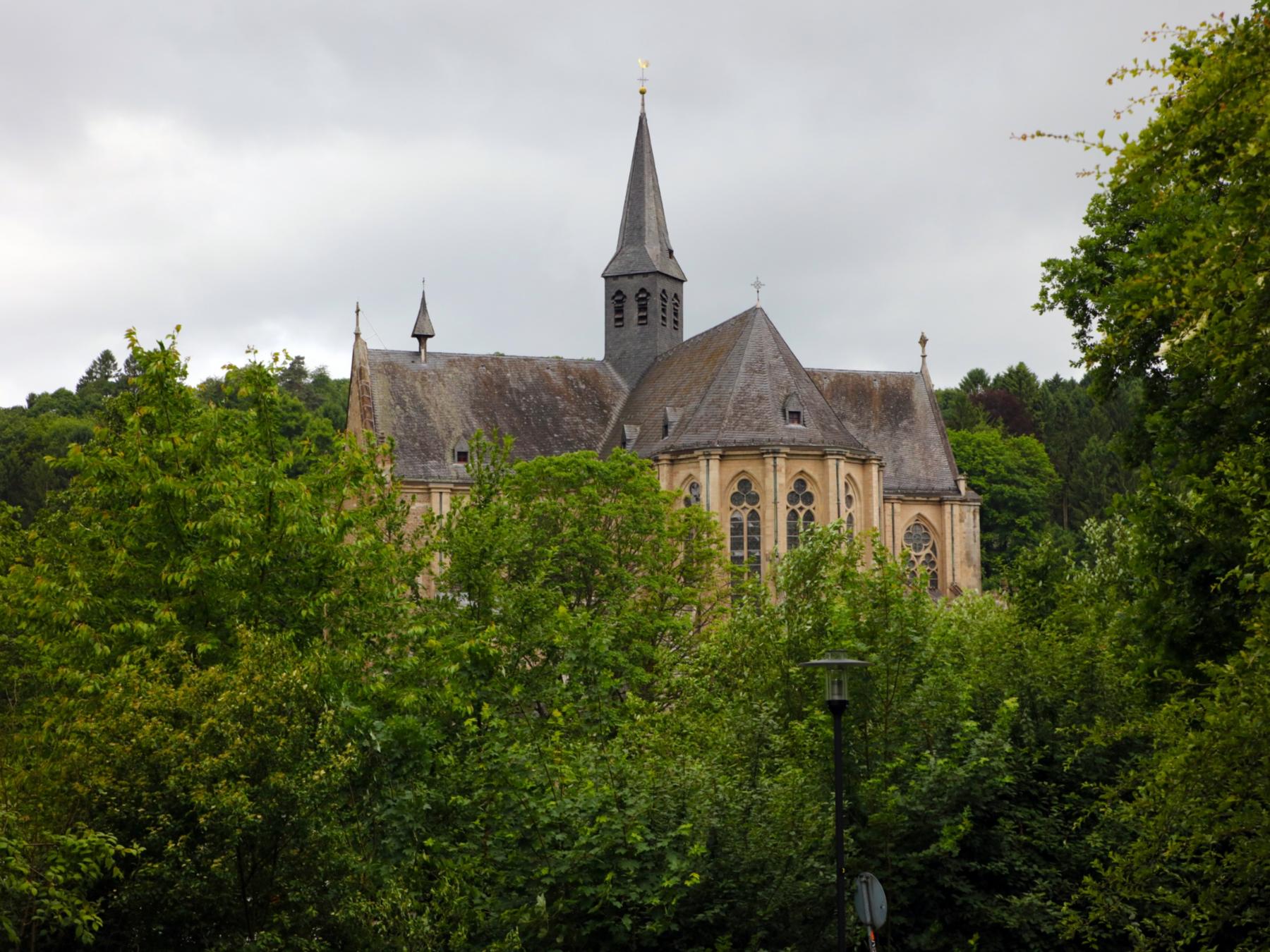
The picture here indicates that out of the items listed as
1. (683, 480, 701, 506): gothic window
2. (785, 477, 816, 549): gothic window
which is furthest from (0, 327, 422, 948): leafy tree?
(785, 477, 816, 549): gothic window

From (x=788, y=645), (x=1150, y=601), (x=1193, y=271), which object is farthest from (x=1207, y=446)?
(x=788, y=645)

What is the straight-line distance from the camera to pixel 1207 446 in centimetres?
1680

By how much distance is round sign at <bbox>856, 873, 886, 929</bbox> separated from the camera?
1589 cm

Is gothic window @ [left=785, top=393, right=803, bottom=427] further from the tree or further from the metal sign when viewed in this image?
the metal sign

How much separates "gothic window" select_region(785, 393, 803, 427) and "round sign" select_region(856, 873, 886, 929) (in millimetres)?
34677

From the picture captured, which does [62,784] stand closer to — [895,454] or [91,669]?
[91,669]

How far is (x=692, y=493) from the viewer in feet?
164

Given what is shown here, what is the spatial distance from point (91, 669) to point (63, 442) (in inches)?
2867

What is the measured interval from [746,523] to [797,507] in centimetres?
190

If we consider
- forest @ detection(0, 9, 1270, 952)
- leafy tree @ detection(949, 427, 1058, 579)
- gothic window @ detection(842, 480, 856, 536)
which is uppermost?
leafy tree @ detection(949, 427, 1058, 579)

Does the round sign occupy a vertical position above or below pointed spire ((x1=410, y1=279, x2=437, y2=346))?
below

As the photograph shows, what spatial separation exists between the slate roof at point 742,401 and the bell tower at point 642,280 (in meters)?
6.21

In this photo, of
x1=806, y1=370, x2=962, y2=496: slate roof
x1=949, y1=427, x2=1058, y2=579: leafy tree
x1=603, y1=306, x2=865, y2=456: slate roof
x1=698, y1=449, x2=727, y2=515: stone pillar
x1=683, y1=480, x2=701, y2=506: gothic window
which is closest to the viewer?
x1=698, y1=449, x2=727, y2=515: stone pillar

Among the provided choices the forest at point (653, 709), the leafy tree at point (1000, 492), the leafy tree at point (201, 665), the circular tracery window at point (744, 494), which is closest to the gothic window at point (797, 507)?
the circular tracery window at point (744, 494)
